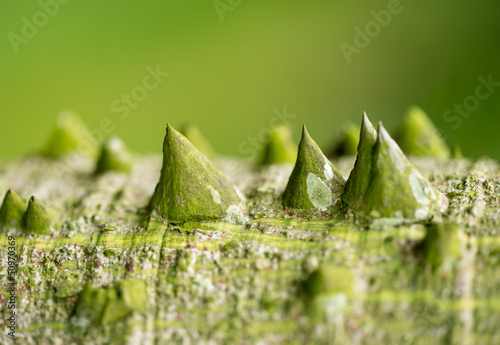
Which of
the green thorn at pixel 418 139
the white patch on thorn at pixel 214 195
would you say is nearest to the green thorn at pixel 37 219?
the white patch on thorn at pixel 214 195

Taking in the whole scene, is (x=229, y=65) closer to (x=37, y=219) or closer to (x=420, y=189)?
(x=37, y=219)

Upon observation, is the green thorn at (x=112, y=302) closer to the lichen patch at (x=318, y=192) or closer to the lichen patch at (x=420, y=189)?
the lichen patch at (x=318, y=192)

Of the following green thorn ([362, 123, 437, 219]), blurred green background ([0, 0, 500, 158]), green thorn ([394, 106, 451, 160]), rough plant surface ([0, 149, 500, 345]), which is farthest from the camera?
blurred green background ([0, 0, 500, 158])

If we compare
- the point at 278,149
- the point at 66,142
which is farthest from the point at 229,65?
the point at 278,149

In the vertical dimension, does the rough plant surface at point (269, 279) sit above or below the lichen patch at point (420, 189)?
below

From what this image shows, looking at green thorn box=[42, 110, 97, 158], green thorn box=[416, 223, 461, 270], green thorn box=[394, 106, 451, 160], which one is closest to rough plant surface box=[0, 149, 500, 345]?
green thorn box=[416, 223, 461, 270]

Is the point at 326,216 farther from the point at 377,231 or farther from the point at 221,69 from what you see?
the point at 221,69

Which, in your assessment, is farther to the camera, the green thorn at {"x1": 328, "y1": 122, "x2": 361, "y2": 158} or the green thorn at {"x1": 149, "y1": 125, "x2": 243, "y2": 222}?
the green thorn at {"x1": 328, "y1": 122, "x2": 361, "y2": 158}

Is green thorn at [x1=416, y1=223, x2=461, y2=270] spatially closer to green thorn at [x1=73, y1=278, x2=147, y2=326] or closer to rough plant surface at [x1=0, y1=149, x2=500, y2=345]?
rough plant surface at [x1=0, y1=149, x2=500, y2=345]
